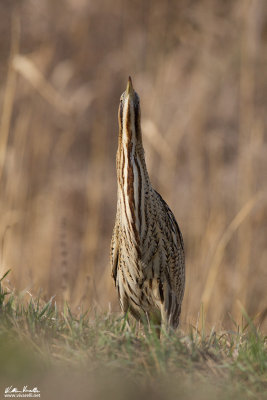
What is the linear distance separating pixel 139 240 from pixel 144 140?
2089mm

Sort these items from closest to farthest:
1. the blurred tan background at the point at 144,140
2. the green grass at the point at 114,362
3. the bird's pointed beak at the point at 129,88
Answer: the green grass at the point at 114,362 → the bird's pointed beak at the point at 129,88 → the blurred tan background at the point at 144,140

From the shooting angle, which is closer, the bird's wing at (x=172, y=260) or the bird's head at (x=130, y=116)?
the bird's head at (x=130, y=116)

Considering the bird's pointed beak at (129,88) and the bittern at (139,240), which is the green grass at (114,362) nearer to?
the bittern at (139,240)

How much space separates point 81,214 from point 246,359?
17.2ft

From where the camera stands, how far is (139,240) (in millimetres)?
3068

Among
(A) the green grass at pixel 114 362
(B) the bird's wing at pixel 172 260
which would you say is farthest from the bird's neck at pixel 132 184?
(A) the green grass at pixel 114 362

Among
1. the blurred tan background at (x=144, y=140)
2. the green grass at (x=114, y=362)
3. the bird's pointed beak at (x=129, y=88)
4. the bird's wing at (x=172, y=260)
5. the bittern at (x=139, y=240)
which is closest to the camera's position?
the green grass at (x=114, y=362)

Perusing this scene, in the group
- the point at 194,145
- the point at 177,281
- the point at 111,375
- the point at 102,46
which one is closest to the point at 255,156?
the point at 194,145

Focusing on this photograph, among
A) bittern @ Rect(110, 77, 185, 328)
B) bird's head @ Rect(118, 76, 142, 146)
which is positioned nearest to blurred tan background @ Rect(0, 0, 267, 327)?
bittern @ Rect(110, 77, 185, 328)

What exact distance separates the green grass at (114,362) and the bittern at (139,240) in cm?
69

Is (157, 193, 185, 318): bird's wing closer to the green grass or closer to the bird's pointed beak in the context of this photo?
the bird's pointed beak

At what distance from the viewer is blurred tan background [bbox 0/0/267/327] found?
445 centimetres

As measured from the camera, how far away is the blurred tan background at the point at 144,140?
445 cm

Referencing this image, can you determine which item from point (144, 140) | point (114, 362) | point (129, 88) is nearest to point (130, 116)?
point (129, 88)
